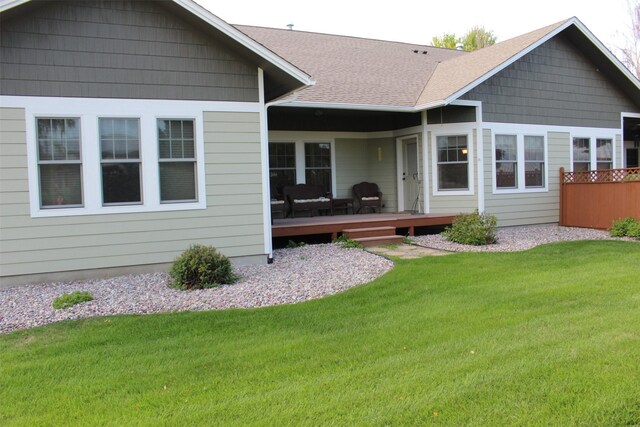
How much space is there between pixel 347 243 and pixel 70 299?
494 centimetres

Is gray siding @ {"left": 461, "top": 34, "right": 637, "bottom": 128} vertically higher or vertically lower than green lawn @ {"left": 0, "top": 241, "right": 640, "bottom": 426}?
higher

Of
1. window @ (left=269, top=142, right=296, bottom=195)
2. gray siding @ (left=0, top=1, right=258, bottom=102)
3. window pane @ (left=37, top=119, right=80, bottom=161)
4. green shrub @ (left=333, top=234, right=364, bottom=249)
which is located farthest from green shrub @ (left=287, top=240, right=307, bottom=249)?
window pane @ (left=37, top=119, right=80, bottom=161)

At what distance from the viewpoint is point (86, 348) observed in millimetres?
4523

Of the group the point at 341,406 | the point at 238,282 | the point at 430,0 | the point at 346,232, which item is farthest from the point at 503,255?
the point at 430,0

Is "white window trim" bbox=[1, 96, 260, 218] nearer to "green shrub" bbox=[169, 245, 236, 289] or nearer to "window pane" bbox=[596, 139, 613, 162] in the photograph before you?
"green shrub" bbox=[169, 245, 236, 289]

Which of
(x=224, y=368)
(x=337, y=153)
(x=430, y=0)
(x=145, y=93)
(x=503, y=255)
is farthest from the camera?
(x=430, y=0)

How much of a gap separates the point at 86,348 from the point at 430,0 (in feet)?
68.1

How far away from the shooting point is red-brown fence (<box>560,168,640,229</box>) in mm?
11312

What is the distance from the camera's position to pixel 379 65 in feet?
46.2

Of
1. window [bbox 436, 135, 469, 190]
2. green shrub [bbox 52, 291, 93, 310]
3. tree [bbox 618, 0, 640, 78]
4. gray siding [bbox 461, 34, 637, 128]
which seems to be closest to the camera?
green shrub [bbox 52, 291, 93, 310]

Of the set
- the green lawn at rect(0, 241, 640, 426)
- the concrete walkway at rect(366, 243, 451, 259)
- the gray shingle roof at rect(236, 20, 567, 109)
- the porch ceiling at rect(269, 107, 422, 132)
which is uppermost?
the gray shingle roof at rect(236, 20, 567, 109)

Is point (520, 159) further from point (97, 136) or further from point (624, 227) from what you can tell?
point (97, 136)

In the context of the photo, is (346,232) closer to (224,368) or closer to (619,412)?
(224,368)

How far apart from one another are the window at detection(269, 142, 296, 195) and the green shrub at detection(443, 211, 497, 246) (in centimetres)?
Result: 413
